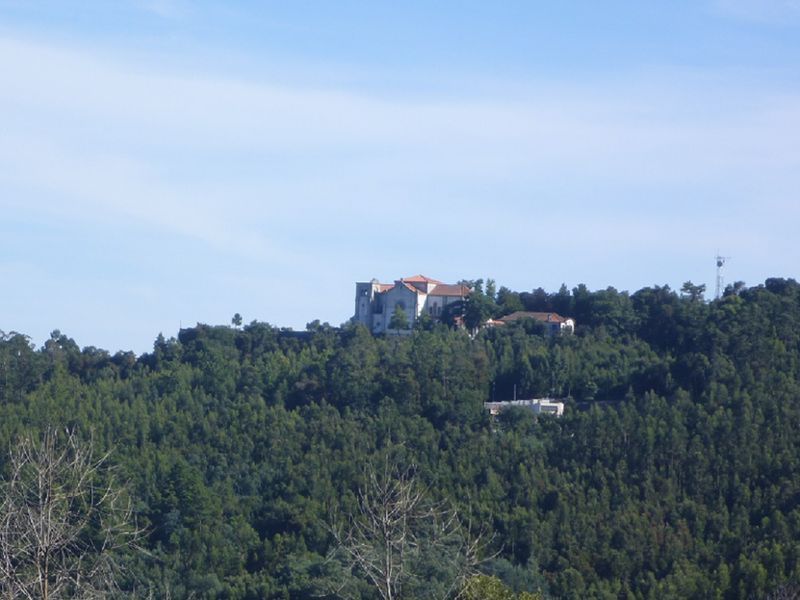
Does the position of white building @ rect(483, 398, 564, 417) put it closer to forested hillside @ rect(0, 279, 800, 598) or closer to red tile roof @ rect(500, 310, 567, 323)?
forested hillside @ rect(0, 279, 800, 598)

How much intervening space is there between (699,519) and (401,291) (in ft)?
71.0

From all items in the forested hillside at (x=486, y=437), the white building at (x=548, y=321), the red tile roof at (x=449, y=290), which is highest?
the red tile roof at (x=449, y=290)

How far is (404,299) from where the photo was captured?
46406 millimetres

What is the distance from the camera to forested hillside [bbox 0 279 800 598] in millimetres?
24625

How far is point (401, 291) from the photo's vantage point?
153 ft

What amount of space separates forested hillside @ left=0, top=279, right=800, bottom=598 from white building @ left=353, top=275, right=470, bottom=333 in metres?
1.87

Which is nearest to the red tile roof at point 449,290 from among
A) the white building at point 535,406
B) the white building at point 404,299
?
the white building at point 404,299

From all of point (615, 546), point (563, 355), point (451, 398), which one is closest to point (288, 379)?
point (451, 398)

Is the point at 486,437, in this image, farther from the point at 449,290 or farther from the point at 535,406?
the point at 449,290

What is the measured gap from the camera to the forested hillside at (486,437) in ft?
80.8

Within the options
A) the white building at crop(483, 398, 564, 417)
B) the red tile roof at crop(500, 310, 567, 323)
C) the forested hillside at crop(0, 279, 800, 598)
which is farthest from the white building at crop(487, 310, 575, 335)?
the white building at crop(483, 398, 564, 417)

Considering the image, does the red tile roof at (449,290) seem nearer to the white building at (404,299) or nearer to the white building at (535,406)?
the white building at (404,299)

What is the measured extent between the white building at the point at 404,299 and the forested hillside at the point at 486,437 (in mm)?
1872

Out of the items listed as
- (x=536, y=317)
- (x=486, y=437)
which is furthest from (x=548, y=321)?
(x=486, y=437)
